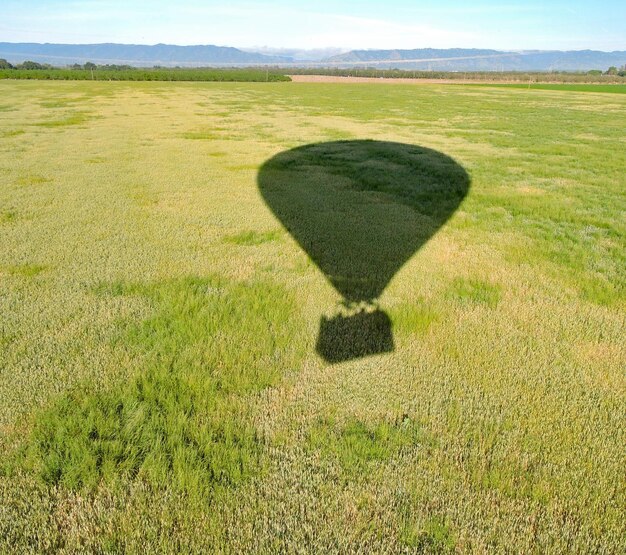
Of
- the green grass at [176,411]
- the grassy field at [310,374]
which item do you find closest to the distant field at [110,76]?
the grassy field at [310,374]

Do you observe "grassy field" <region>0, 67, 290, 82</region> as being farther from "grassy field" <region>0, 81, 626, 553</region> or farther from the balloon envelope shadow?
"grassy field" <region>0, 81, 626, 553</region>

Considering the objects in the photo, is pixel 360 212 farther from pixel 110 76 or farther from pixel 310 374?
pixel 110 76

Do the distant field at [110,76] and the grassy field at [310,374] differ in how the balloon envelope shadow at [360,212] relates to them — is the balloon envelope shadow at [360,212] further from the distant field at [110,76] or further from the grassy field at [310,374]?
the distant field at [110,76]

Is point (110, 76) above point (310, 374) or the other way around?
above

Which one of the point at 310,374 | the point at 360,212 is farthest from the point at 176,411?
the point at 360,212

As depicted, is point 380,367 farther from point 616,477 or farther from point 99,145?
point 99,145

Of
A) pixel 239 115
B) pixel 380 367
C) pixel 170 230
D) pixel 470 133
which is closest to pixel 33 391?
pixel 380 367
